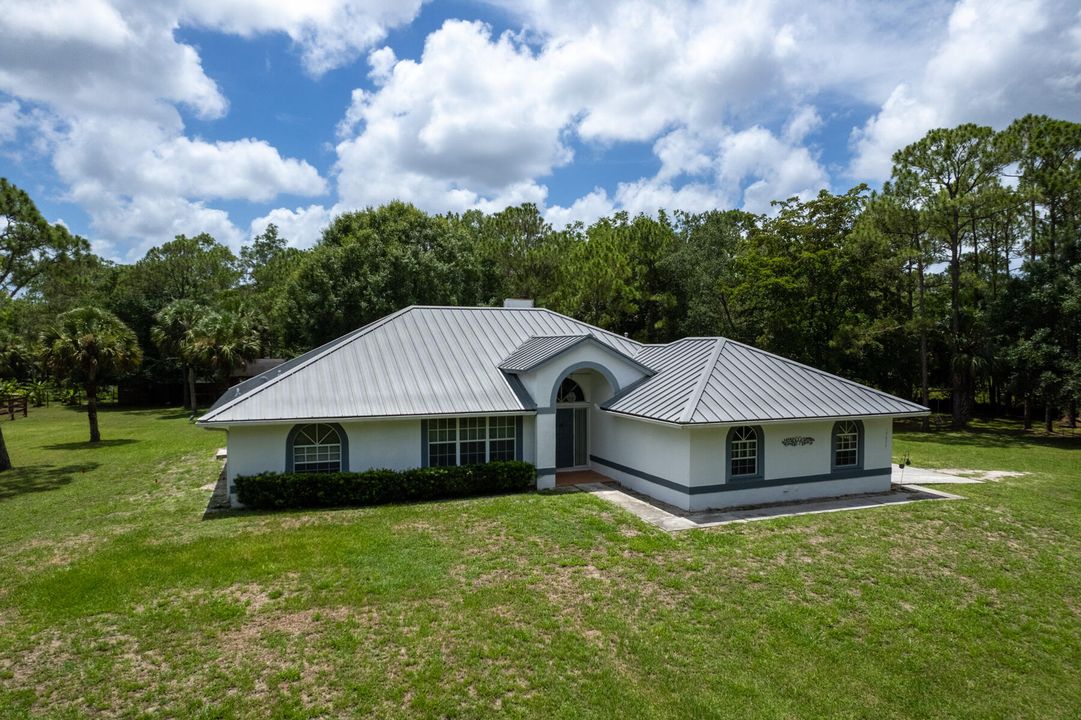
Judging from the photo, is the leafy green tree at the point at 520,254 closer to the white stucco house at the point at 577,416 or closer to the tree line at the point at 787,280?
the tree line at the point at 787,280

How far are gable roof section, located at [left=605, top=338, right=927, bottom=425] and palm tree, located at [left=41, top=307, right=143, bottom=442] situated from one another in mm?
22027

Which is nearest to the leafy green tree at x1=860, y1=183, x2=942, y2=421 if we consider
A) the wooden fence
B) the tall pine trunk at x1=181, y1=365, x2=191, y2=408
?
the tall pine trunk at x1=181, y1=365, x2=191, y2=408

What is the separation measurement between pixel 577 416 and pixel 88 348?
832 inches

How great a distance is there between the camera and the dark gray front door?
18781 mm

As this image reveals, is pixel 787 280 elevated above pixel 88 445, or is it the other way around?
pixel 787 280

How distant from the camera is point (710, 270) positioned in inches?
1510

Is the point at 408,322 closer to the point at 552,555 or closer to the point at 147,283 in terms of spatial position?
the point at 552,555

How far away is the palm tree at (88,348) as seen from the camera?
25.0 meters

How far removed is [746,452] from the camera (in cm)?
1516

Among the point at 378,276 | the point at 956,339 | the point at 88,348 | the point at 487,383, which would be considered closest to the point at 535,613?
the point at 487,383

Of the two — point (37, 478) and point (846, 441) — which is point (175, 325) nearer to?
point (37, 478)

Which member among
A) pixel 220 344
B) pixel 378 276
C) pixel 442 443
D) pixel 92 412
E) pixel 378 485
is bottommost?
pixel 378 485

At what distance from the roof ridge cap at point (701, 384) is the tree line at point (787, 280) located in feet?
56.5

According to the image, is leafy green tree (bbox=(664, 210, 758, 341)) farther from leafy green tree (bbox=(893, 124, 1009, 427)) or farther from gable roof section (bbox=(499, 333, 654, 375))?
gable roof section (bbox=(499, 333, 654, 375))
